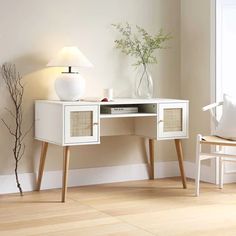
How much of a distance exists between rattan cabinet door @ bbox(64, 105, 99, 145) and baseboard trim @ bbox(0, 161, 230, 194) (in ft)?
Answer: 2.10

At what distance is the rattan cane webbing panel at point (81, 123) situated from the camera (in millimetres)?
4176

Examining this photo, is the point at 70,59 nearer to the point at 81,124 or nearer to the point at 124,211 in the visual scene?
the point at 81,124

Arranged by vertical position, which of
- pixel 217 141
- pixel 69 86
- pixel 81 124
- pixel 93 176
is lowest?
pixel 93 176

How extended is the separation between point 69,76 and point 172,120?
3.02ft

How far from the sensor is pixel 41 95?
4629mm

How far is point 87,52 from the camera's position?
15.7 ft

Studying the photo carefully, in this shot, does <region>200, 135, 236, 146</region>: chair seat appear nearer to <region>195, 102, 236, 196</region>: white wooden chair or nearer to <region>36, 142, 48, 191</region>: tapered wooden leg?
<region>195, 102, 236, 196</region>: white wooden chair

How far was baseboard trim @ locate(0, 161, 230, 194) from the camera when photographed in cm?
458

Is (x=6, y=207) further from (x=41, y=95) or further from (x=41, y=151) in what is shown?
(x=41, y=95)

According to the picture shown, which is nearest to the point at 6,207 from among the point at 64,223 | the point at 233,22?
the point at 64,223

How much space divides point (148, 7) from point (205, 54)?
68 centimetres

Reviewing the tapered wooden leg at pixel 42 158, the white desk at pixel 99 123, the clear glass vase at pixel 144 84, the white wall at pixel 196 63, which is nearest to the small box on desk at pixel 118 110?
the white desk at pixel 99 123

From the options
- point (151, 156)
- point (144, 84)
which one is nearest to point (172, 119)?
point (144, 84)

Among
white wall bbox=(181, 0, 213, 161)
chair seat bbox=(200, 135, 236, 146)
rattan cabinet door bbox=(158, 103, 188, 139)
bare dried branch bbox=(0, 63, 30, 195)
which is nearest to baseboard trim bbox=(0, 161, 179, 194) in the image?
bare dried branch bbox=(0, 63, 30, 195)
